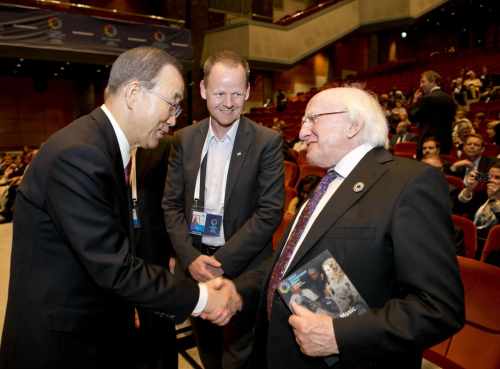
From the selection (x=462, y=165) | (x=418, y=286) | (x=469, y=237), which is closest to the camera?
(x=418, y=286)

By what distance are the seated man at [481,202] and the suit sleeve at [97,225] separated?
2682 millimetres

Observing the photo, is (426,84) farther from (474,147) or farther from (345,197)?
(345,197)

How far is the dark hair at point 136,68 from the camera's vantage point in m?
1.50

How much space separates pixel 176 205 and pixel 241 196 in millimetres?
387

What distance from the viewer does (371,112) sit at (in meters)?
1.50

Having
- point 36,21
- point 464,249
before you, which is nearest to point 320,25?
point 36,21

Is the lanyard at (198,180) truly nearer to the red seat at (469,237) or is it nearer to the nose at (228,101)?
the nose at (228,101)

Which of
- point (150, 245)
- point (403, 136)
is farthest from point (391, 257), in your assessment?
point (403, 136)

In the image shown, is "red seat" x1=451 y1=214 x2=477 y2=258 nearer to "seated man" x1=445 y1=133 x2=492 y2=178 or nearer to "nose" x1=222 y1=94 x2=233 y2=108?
"seated man" x1=445 y1=133 x2=492 y2=178

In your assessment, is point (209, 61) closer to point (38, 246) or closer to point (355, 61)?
point (38, 246)

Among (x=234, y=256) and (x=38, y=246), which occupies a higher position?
(x=38, y=246)

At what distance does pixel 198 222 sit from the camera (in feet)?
7.07

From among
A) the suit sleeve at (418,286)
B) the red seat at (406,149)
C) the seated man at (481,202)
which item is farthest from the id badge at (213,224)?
the red seat at (406,149)

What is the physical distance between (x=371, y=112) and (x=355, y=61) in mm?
23921
